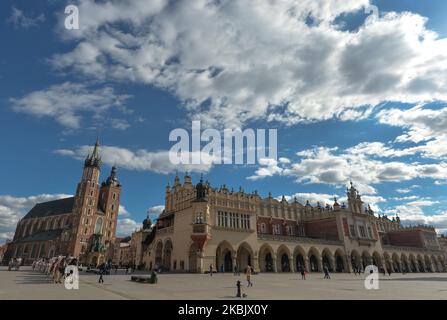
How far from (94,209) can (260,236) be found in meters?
73.5

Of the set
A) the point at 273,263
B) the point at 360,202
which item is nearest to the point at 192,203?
the point at 273,263

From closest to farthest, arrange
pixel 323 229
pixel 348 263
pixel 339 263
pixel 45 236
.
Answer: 1. pixel 348 263
2. pixel 339 263
3. pixel 323 229
4. pixel 45 236

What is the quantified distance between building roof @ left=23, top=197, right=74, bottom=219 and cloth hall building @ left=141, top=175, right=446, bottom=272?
6539 centimetres

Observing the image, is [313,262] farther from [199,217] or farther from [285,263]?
[199,217]

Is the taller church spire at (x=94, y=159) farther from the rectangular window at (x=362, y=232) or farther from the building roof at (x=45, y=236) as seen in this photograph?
the rectangular window at (x=362, y=232)

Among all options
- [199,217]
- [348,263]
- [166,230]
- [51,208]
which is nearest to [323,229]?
[348,263]

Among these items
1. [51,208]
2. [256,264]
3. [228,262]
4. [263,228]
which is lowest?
[256,264]

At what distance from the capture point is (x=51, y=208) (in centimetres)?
11094

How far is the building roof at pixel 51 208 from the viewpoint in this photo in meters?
106

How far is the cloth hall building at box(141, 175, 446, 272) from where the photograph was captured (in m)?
39.8

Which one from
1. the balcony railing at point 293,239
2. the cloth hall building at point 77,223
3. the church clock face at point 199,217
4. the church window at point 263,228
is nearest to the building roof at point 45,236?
the cloth hall building at point 77,223

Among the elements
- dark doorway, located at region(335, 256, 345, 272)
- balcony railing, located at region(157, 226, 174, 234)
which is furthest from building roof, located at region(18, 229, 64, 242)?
dark doorway, located at region(335, 256, 345, 272)

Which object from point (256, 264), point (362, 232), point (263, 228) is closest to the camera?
point (256, 264)
